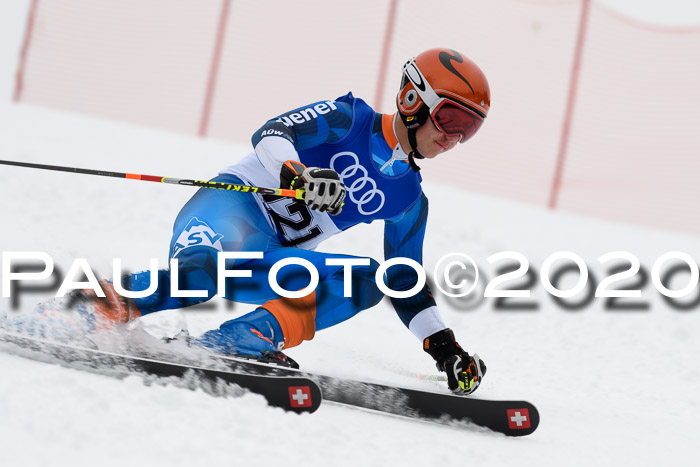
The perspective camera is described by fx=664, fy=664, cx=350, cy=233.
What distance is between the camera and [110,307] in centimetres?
240

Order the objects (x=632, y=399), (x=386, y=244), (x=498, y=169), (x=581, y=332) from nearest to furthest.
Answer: (x=386, y=244), (x=632, y=399), (x=581, y=332), (x=498, y=169)

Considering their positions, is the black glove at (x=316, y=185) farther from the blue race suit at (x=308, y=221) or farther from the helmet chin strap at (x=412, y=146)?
the helmet chin strap at (x=412, y=146)

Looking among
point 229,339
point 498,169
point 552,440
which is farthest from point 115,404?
point 498,169

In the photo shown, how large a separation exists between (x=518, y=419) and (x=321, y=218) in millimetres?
1127

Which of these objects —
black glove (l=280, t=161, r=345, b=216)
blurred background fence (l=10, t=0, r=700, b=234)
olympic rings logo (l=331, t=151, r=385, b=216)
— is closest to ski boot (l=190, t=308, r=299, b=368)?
black glove (l=280, t=161, r=345, b=216)

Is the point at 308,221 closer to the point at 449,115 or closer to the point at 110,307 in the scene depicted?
the point at 449,115

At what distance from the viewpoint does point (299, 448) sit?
1.62m

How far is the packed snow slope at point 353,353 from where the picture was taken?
5.00ft

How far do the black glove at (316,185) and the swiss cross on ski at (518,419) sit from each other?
3.07 feet

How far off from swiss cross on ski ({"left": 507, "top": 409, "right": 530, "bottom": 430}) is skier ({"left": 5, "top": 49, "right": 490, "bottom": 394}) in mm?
318

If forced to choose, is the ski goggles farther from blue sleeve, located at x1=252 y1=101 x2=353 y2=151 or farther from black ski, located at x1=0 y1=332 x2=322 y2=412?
→ black ski, located at x1=0 y1=332 x2=322 y2=412

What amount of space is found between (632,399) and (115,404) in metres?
2.95

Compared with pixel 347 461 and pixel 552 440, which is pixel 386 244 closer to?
pixel 552 440

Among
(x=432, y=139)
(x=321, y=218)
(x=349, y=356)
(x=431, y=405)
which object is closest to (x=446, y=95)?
(x=432, y=139)
